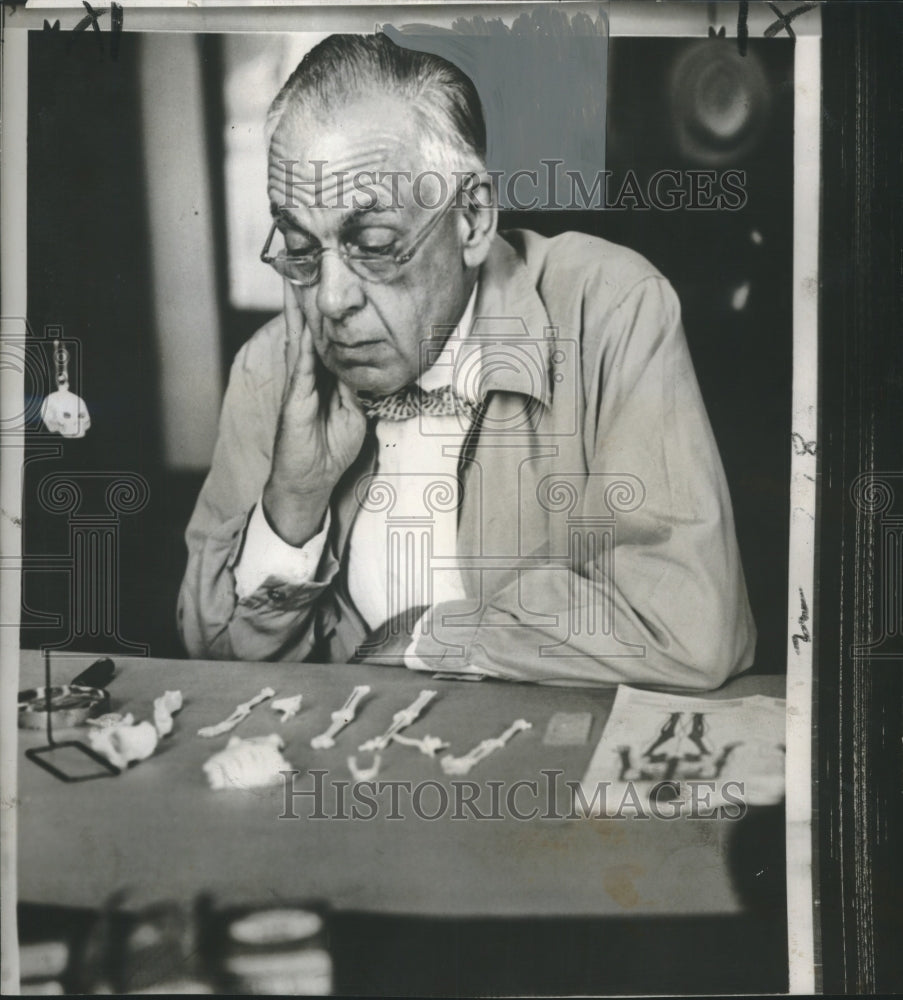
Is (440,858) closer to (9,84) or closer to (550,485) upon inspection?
(550,485)

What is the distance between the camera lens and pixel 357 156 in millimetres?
2021

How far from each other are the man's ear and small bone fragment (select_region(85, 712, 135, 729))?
→ 128 centimetres

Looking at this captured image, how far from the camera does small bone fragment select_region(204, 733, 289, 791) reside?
6.61ft

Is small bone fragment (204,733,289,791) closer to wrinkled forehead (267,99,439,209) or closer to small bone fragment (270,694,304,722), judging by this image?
small bone fragment (270,694,304,722)

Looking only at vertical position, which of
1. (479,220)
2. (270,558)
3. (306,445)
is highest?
(479,220)

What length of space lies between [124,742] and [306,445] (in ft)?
2.57

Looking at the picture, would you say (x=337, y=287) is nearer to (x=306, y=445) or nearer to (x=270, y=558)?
(x=306, y=445)

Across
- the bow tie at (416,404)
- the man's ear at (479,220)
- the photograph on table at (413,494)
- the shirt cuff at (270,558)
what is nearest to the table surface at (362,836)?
the photograph on table at (413,494)

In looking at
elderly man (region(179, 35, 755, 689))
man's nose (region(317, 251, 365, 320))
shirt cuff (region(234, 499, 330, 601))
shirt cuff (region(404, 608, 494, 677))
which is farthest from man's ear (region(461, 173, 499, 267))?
shirt cuff (region(404, 608, 494, 677))

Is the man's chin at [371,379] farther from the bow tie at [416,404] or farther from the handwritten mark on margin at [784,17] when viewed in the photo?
the handwritten mark on margin at [784,17]

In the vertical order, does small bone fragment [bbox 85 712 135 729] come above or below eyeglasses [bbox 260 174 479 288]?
below

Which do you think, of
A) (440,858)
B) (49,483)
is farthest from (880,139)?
(49,483)

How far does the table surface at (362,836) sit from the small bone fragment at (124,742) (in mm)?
26

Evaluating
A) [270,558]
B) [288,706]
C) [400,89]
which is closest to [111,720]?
[288,706]
